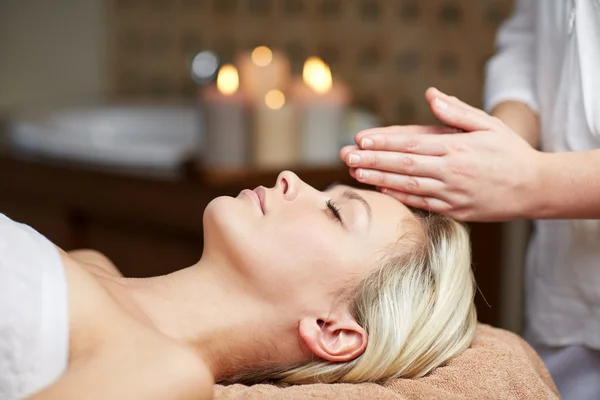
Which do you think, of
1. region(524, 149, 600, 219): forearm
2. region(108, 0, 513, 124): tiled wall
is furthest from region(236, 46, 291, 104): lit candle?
region(524, 149, 600, 219): forearm

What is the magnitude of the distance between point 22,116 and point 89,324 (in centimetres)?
201

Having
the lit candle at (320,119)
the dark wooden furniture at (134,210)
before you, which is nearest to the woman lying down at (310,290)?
the dark wooden furniture at (134,210)

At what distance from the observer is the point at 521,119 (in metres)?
1.47

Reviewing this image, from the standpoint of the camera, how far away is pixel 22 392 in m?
1.01

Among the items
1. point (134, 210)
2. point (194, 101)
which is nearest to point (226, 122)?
point (134, 210)

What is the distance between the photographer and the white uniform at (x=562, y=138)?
1.32 meters

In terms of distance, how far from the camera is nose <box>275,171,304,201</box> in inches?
51.5

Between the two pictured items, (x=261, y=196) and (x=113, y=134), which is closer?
(x=261, y=196)

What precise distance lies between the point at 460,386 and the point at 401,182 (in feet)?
1.11

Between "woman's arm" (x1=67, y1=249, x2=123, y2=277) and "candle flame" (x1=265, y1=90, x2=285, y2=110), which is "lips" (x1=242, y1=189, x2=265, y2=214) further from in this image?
"candle flame" (x1=265, y1=90, x2=285, y2=110)

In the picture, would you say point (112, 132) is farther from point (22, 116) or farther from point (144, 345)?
point (144, 345)

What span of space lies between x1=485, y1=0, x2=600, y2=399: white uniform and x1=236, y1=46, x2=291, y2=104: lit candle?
879 millimetres

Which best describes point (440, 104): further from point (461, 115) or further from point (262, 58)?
point (262, 58)

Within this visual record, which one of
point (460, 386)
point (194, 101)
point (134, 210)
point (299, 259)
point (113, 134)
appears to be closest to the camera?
point (460, 386)
